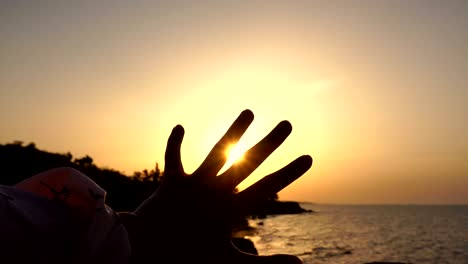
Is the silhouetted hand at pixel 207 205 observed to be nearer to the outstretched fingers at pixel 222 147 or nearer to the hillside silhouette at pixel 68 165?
the outstretched fingers at pixel 222 147

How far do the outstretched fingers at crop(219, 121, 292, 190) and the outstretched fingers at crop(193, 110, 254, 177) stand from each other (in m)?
0.05

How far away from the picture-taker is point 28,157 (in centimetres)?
3800

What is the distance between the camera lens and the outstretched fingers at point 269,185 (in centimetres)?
155

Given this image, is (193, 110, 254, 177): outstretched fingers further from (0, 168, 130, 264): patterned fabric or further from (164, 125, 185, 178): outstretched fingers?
(0, 168, 130, 264): patterned fabric

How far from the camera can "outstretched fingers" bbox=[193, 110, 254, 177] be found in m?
1.57

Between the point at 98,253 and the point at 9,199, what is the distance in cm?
26

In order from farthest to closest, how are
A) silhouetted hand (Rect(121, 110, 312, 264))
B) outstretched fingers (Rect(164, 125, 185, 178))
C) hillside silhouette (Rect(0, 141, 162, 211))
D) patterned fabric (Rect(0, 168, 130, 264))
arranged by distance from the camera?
hillside silhouette (Rect(0, 141, 162, 211)), outstretched fingers (Rect(164, 125, 185, 178)), silhouetted hand (Rect(121, 110, 312, 264)), patterned fabric (Rect(0, 168, 130, 264))

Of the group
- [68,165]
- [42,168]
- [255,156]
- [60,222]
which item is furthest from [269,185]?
[42,168]

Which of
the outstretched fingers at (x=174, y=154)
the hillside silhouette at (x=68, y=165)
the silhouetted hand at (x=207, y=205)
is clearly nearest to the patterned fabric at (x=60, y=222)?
the silhouetted hand at (x=207, y=205)

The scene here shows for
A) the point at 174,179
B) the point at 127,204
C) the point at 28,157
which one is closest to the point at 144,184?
the point at 127,204

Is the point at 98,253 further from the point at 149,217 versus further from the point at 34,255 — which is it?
the point at 149,217

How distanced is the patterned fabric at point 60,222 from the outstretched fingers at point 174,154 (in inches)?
16.1

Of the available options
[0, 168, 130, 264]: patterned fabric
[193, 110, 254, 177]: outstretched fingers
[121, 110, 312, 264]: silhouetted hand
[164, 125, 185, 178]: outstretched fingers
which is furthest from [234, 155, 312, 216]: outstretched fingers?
[0, 168, 130, 264]: patterned fabric

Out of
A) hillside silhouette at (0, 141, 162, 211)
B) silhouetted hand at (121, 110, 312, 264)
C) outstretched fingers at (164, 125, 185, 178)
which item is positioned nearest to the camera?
silhouetted hand at (121, 110, 312, 264)
